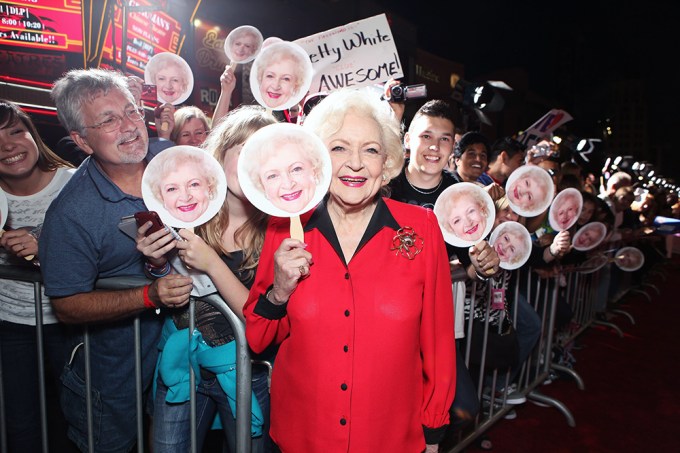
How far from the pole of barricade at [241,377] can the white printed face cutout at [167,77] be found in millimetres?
1658

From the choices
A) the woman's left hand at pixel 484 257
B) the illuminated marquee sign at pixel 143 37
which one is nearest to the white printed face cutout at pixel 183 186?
the woman's left hand at pixel 484 257

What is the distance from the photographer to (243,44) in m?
2.94

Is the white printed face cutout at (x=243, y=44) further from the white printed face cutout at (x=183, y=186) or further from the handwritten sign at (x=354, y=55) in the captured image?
the white printed face cutout at (x=183, y=186)

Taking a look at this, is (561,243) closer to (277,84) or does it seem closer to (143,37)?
(277,84)

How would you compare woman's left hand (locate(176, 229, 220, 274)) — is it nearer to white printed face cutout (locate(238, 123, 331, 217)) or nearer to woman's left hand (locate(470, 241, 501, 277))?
white printed face cutout (locate(238, 123, 331, 217))

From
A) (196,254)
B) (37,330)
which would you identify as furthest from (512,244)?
(37,330)

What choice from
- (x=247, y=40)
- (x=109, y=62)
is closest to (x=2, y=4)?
(x=109, y=62)

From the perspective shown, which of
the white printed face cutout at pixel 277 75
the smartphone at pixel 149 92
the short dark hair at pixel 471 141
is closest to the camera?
the white printed face cutout at pixel 277 75

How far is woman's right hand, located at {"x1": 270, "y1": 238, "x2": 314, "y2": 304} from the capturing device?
1371 mm

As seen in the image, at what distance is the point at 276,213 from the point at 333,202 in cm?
28

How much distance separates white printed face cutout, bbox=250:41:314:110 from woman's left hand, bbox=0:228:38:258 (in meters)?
1.27

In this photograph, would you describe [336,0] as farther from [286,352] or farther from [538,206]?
[286,352]

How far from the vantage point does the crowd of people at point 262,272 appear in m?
1.50

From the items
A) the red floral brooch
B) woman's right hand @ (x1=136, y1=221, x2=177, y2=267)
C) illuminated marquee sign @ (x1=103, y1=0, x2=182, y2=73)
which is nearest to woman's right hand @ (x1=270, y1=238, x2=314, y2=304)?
the red floral brooch
